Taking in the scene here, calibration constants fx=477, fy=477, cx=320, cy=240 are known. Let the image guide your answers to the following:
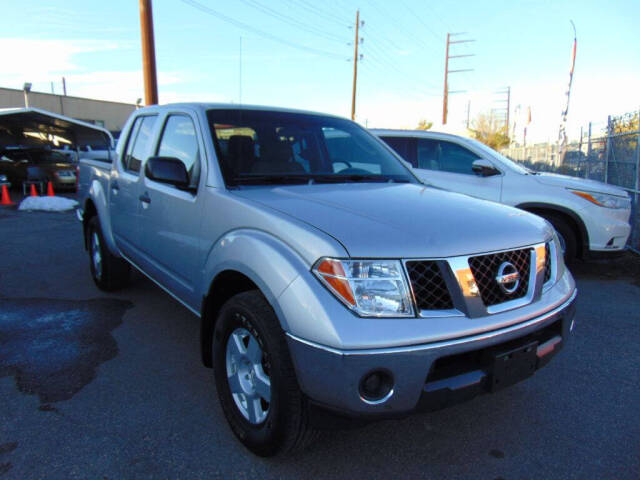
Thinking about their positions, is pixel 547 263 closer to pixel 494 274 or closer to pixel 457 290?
pixel 494 274

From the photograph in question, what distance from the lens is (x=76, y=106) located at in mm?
33125

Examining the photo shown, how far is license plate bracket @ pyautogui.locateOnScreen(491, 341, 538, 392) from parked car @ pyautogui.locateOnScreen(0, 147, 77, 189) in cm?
1469

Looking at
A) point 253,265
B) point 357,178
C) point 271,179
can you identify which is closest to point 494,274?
point 253,265

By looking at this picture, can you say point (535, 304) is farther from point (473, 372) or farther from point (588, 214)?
point (588, 214)

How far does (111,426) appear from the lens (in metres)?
2.62

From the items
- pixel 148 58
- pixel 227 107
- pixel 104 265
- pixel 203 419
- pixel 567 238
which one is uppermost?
pixel 148 58

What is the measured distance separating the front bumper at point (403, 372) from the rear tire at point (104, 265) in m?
3.40

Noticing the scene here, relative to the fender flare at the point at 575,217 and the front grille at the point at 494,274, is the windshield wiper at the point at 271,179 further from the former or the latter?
the fender flare at the point at 575,217

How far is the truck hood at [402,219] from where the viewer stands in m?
2.01

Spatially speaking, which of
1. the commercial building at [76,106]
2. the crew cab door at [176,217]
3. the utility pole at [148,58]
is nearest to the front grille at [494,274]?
the crew cab door at [176,217]

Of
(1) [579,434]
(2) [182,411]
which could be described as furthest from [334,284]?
(1) [579,434]

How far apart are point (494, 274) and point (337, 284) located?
749 mm

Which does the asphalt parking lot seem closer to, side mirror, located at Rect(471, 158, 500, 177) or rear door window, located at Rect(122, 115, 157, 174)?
rear door window, located at Rect(122, 115, 157, 174)

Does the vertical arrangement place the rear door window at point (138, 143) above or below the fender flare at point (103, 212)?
above
